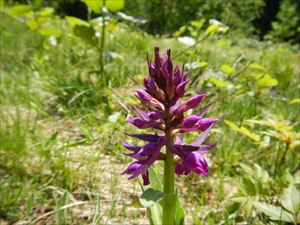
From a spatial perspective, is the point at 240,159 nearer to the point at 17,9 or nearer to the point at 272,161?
the point at 272,161

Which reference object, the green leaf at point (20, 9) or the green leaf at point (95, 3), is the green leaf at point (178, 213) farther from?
the green leaf at point (20, 9)

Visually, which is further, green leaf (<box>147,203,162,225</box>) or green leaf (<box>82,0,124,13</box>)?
green leaf (<box>82,0,124,13</box>)

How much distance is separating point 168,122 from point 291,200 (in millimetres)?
703

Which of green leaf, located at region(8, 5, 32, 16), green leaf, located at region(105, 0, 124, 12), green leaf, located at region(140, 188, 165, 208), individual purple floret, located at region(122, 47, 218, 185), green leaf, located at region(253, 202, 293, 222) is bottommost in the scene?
green leaf, located at region(253, 202, 293, 222)

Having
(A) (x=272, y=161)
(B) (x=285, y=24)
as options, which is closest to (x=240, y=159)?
(A) (x=272, y=161)

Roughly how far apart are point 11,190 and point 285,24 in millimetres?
11232

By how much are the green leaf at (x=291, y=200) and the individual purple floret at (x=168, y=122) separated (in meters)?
0.57

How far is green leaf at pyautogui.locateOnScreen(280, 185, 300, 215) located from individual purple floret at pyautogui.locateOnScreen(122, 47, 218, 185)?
1.87 ft

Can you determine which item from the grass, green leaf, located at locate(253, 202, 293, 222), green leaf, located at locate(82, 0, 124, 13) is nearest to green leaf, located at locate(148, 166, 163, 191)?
the grass

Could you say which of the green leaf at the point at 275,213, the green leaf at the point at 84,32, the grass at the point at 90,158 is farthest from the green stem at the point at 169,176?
the green leaf at the point at 84,32

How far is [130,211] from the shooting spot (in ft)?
5.67

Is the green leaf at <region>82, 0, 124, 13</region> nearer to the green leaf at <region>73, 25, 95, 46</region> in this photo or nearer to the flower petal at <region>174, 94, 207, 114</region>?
the green leaf at <region>73, 25, 95, 46</region>

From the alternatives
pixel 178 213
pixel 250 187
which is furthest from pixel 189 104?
pixel 250 187

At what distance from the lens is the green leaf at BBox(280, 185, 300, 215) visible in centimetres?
144
